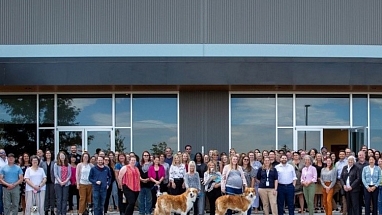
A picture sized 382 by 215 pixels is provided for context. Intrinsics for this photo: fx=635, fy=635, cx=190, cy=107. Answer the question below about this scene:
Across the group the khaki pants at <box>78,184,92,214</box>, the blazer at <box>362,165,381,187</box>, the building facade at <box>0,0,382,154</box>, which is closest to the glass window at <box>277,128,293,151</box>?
the building facade at <box>0,0,382,154</box>

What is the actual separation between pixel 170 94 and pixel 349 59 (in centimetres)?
688

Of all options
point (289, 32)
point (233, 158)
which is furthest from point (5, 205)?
point (289, 32)

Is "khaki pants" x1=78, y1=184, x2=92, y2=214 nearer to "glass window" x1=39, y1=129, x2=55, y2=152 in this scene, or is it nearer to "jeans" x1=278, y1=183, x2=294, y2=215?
"jeans" x1=278, y1=183, x2=294, y2=215

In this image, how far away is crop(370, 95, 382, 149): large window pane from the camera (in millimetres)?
25328

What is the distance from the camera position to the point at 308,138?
24953mm

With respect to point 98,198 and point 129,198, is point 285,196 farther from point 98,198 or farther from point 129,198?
point 98,198

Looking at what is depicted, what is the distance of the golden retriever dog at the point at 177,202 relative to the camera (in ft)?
55.8

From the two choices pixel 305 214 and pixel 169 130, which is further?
pixel 169 130

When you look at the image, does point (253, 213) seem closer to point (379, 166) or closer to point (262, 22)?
point (379, 166)

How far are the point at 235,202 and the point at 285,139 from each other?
27.3ft

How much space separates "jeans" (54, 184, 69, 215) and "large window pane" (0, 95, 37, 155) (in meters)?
6.38

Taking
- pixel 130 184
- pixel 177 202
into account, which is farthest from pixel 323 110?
pixel 130 184

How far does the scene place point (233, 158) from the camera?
1770 centimetres

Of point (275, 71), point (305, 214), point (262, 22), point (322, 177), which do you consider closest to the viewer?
point (322, 177)
